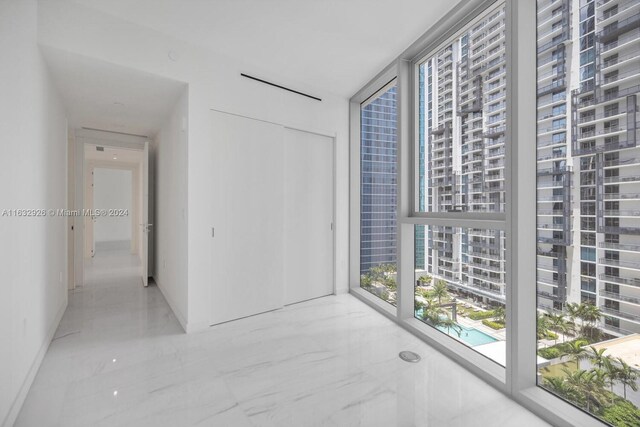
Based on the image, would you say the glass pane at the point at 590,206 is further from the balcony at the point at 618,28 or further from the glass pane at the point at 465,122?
the glass pane at the point at 465,122

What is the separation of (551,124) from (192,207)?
284 cm

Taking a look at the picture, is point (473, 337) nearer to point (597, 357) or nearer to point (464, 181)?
point (597, 357)

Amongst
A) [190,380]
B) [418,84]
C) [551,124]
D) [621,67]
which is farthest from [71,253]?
[621,67]

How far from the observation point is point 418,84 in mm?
2914

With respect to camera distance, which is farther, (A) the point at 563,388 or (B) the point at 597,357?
(A) the point at 563,388

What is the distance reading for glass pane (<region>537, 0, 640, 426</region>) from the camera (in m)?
1.46

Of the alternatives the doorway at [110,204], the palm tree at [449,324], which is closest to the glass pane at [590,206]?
the palm tree at [449,324]

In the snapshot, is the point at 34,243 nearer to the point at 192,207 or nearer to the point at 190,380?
the point at 192,207

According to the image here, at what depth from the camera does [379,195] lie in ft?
12.0

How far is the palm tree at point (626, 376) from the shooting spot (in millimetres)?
1447

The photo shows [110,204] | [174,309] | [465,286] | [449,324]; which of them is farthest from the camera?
[110,204]

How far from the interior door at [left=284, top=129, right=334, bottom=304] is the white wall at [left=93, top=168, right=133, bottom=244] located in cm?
742

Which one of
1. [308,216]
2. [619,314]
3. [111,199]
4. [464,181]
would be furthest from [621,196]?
[111,199]

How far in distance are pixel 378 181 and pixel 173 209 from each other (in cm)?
249
